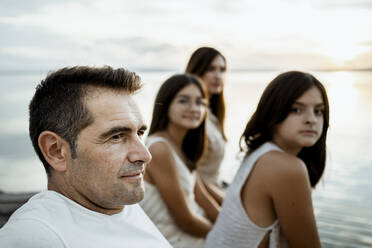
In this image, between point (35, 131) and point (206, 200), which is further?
point (206, 200)

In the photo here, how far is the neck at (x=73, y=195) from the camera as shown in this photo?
118cm

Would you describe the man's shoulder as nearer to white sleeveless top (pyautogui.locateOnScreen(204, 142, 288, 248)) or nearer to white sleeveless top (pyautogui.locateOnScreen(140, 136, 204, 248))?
white sleeveless top (pyautogui.locateOnScreen(204, 142, 288, 248))

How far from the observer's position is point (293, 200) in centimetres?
192

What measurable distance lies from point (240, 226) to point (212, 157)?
5.34 feet

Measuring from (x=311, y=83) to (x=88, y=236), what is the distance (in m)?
1.47

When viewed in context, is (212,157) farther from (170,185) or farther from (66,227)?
(66,227)

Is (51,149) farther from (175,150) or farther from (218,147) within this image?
(218,147)

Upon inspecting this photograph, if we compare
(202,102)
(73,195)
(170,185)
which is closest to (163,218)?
(170,185)

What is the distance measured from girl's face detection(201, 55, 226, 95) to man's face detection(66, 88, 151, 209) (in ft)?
9.34

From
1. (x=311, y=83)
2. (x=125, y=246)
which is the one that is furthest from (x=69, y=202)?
(x=311, y=83)

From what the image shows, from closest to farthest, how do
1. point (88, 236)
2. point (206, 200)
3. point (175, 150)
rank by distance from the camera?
point (88, 236) → point (175, 150) → point (206, 200)

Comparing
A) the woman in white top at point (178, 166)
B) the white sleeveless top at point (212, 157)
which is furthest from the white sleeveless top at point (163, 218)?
the white sleeveless top at point (212, 157)

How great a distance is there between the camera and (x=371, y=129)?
8297 millimetres

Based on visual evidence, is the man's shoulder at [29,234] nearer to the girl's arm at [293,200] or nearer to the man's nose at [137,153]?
the man's nose at [137,153]
